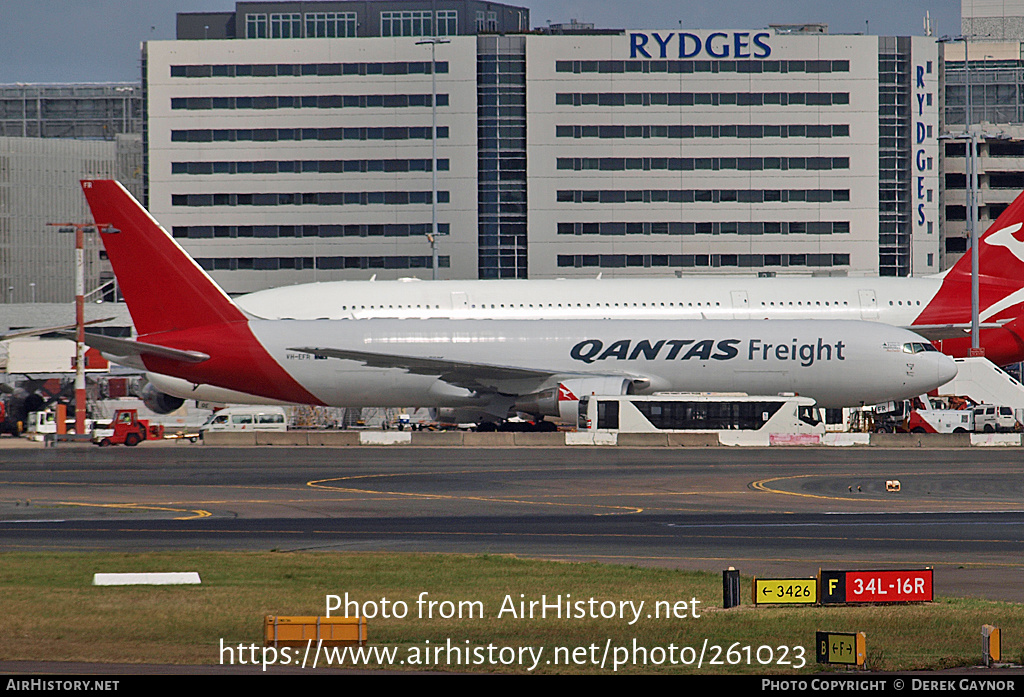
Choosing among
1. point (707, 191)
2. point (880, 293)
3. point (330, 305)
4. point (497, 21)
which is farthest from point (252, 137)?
point (880, 293)

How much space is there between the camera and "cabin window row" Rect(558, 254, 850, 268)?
5108 inches

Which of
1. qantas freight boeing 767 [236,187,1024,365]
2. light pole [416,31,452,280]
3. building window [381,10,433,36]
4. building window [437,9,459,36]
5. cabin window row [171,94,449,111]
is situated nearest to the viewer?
qantas freight boeing 767 [236,187,1024,365]

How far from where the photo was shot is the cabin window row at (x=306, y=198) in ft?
429

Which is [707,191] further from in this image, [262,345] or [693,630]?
[693,630]

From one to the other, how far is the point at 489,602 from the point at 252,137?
4650 inches

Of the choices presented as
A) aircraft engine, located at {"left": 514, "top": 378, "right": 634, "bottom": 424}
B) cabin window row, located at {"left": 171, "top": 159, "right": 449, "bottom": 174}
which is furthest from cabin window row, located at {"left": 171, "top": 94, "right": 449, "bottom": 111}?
aircraft engine, located at {"left": 514, "top": 378, "right": 634, "bottom": 424}

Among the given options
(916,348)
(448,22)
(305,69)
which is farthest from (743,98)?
(916,348)

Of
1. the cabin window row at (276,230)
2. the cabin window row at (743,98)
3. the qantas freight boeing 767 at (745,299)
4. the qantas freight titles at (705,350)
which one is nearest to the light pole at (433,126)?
the cabin window row at (276,230)

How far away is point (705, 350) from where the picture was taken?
62.1 meters

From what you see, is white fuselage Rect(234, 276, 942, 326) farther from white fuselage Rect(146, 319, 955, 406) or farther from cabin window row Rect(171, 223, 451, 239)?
cabin window row Rect(171, 223, 451, 239)

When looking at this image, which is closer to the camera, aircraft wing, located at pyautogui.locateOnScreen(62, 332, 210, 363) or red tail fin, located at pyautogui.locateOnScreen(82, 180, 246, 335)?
aircraft wing, located at pyautogui.locateOnScreen(62, 332, 210, 363)

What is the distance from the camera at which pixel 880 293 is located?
73.8m

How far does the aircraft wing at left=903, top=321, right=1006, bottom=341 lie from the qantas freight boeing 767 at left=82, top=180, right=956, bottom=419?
10.2 meters

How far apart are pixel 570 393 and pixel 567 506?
1080 inches
